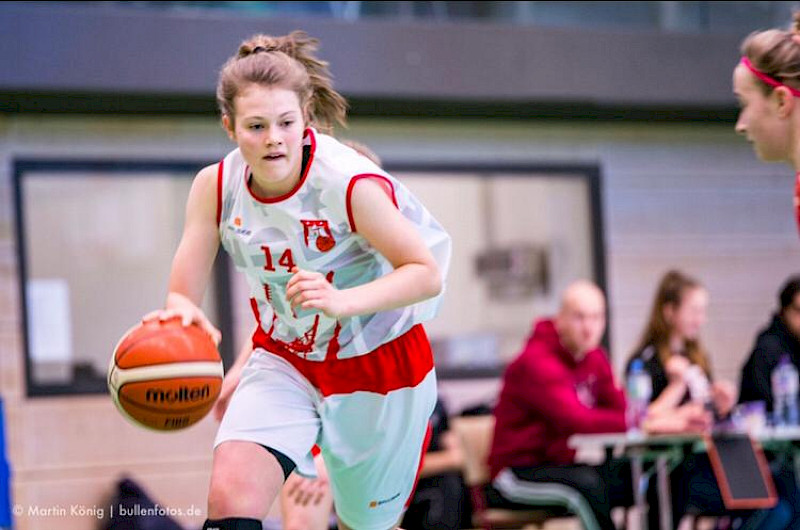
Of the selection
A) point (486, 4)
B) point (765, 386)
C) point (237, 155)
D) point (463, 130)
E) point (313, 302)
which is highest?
point (486, 4)

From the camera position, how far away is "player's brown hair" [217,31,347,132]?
3109mm

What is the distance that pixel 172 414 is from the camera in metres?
3.04

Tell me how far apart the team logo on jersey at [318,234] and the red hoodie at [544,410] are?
287 centimetres

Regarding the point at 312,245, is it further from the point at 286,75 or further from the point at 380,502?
the point at 380,502

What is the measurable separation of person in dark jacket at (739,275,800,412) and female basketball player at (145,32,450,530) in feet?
11.4

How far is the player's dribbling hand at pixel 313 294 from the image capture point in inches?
110

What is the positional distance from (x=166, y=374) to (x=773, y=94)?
1620mm

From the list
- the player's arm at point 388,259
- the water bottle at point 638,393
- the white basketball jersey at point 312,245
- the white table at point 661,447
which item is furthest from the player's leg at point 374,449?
the water bottle at point 638,393

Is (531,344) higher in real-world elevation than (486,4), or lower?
lower

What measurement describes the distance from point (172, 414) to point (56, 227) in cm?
431

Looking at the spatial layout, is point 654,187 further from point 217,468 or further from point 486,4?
point 217,468

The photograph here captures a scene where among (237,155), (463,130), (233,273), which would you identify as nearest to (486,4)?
(463,130)

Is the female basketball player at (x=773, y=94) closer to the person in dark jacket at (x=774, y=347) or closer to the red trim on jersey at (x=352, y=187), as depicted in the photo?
the red trim on jersey at (x=352, y=187)

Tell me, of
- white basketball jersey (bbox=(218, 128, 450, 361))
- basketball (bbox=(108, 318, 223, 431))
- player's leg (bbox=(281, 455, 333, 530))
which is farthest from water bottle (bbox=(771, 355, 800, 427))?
basketball (bbox=(108, 318, 223, 431))
